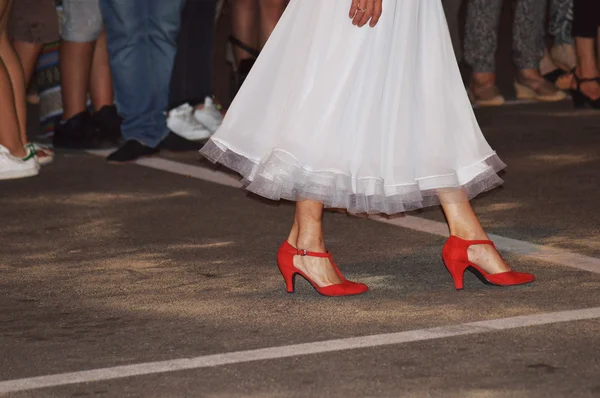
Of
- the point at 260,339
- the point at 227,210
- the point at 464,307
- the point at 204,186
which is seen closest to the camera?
the point at 260,339

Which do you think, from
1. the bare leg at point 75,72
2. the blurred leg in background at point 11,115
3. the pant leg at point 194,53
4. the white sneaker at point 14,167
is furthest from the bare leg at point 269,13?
the white sneaker at point 14,167

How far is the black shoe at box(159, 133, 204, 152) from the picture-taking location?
29.3 feet

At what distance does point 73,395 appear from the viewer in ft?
13.2

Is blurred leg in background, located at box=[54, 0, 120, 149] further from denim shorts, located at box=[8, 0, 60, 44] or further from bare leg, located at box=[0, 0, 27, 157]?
bare leg, located at box=[0, 0, 27, 157]

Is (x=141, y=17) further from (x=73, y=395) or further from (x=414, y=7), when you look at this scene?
(x=73, y=395)

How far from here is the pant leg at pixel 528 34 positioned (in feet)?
36.2

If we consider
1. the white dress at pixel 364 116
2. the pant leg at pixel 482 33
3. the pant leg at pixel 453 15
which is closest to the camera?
the white dress at pixel 364 116

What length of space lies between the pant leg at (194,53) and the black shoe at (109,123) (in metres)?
0.52

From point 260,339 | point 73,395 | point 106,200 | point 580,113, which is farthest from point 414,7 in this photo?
point 580,113

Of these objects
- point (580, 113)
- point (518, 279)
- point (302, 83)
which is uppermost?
point (302, 83)

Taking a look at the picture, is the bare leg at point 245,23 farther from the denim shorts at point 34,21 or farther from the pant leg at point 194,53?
the denim shorts at point 34,21

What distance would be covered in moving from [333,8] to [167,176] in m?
3.08

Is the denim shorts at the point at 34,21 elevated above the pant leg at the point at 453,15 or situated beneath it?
elevated above

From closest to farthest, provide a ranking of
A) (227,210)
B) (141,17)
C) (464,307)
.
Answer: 1. (464,307)
2. (227,210)
3. (141,17)
